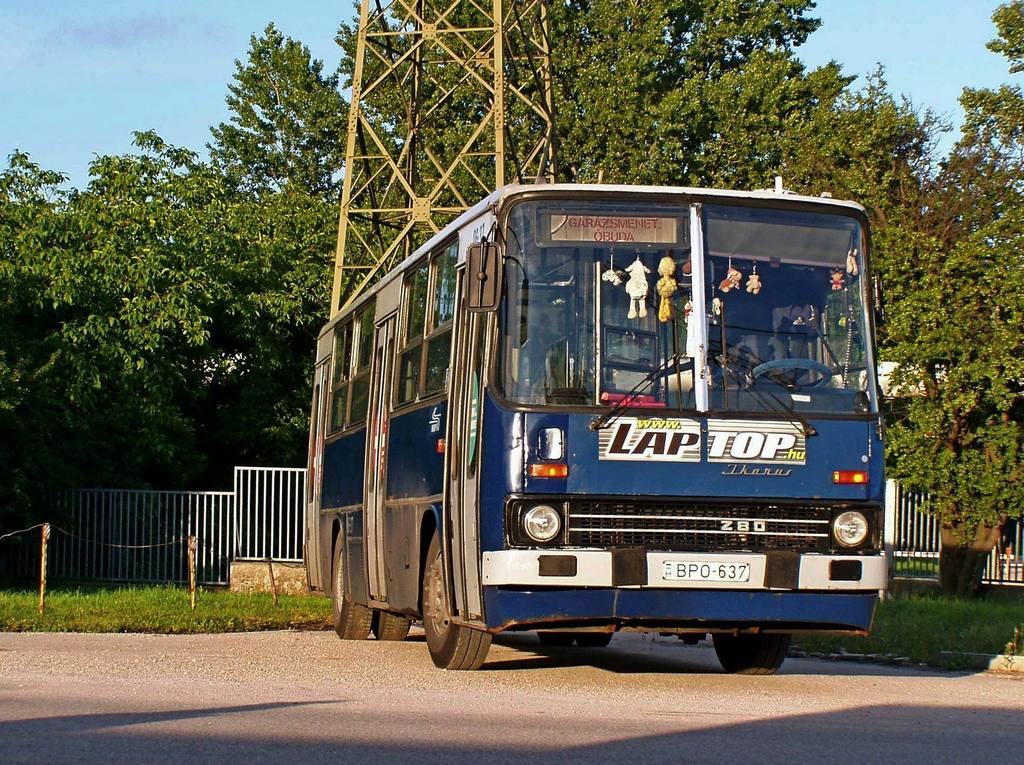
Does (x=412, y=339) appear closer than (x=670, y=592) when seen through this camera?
No

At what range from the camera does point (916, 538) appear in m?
26.1

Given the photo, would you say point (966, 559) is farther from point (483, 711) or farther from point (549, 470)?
point (483, 711)

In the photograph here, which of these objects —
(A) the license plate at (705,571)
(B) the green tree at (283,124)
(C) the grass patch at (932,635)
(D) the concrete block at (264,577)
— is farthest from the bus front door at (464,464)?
(B) the green tree at (283,124)

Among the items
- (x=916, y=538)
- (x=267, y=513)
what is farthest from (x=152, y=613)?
(x=916, y=538)

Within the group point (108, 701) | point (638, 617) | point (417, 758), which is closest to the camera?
point (417, 758)

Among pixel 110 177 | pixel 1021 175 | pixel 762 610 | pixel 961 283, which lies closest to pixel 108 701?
pixel 762 610

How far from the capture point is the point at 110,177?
105 feet

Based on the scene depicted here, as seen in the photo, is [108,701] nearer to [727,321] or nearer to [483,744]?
[483,744]

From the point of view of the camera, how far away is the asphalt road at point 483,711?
8.03 metres

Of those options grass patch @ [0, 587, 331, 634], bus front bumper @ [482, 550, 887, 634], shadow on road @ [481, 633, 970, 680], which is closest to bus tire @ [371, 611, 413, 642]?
shadow on road @ [481, 633, 970, 680]

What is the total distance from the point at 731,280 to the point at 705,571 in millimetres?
1972

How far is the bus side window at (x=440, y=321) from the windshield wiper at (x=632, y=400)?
180 cm

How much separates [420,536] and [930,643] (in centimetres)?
591

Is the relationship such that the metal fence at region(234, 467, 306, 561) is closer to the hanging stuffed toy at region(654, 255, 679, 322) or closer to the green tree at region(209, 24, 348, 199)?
the hanging stuffed toy at region(654, 255, 679, 322)
